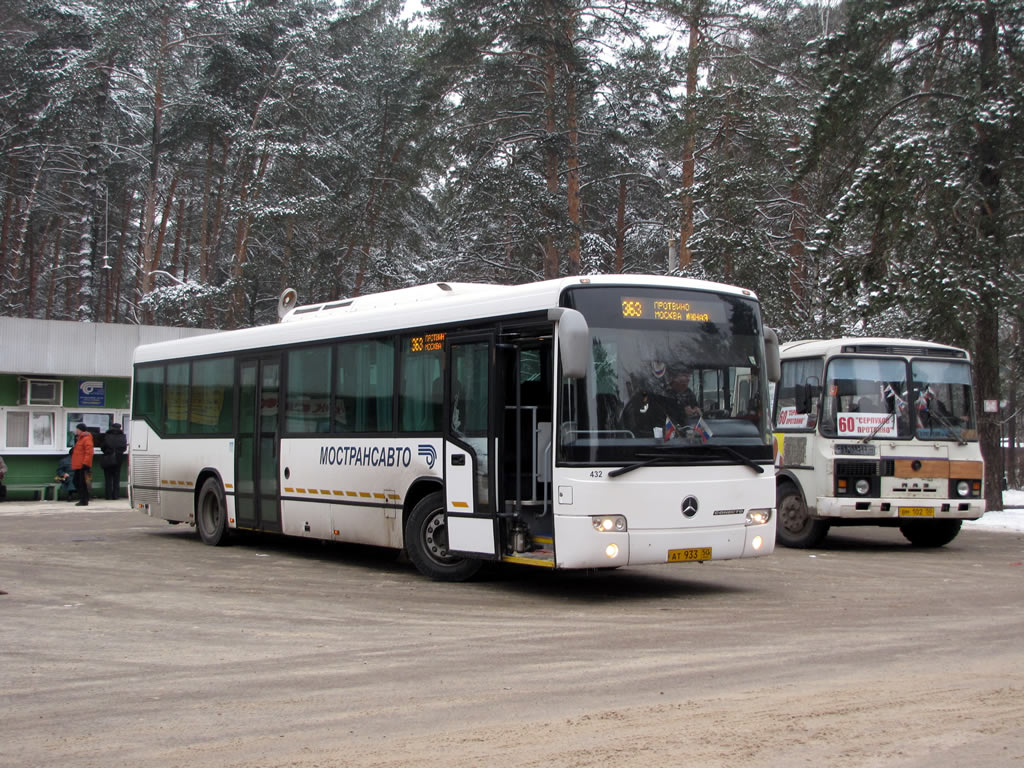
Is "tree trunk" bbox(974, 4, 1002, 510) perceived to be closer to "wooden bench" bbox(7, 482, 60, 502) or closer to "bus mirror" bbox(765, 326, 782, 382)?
"bus mirror" bbox(765, 326, 782, 382)

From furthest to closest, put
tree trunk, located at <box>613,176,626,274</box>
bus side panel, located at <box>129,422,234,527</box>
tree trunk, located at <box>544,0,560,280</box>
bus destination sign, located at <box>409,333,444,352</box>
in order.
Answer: tree trunk, located at <box>613,176,626,274</box> < tree trunk, located at <box>544,0,560,280</box> < bus side panel, located at <box>129,422,234,527</box> < bus destination sign, located at <box>409,333,444,352</box>

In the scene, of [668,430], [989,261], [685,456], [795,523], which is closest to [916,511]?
[795,523]

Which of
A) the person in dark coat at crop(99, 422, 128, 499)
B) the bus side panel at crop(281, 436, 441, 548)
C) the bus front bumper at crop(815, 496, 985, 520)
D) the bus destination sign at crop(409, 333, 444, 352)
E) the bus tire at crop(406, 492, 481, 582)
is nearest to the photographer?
the bus tire at crop(406, 492, 481, 582)

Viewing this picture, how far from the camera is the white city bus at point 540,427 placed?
1089 centimetres

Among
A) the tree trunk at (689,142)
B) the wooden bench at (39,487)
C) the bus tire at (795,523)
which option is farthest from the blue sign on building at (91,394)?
the bus tire at (795,523)

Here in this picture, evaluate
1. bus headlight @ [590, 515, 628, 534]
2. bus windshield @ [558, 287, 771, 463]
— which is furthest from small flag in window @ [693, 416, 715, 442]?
bus headlight @ [590, 515, 628, 534]

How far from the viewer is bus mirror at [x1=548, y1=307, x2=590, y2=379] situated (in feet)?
34.4

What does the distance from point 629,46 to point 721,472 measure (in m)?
21.7

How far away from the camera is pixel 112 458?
27.4 m

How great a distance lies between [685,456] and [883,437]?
6.22 meters

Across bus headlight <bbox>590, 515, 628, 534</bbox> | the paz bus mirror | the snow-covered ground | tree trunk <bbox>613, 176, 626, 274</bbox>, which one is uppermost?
tree trunk <bbox>613, 176, 626, 274</bbox>

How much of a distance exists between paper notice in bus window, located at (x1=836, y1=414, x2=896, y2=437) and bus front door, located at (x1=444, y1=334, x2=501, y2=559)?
21.3 feet

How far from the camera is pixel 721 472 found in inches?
449

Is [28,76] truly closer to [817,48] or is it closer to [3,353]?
[3,353]
